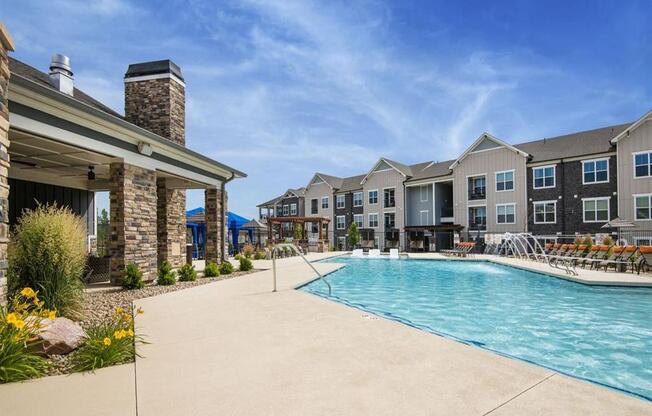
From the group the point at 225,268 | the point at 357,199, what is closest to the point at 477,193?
the point at 357,199

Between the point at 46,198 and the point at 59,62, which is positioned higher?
the point at 59,62

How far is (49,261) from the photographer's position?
217 inches

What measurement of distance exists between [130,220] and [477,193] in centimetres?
2709

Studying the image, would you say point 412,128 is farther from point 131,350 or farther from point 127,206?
point 131,350

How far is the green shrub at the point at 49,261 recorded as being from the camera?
211 inches

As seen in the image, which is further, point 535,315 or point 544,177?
point 544,177

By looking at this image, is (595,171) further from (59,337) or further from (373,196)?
(59,337)

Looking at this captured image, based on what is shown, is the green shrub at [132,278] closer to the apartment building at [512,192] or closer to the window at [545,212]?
the apartment building at [512,192]

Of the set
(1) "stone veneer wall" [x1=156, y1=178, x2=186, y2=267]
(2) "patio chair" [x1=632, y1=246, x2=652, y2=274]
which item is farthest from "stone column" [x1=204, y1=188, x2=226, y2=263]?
(2) "patio chair" [x1=632, y1=246, x2=652, y2=274]

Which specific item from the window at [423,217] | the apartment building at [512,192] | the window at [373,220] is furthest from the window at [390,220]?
the window at [423,217]

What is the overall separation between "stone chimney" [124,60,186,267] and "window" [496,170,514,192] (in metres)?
23.8

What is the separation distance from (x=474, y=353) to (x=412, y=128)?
19382 millimetres

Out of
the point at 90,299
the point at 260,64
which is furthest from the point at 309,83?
the point at 90,299

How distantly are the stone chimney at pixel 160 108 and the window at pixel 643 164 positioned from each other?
25.5m
